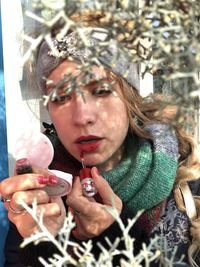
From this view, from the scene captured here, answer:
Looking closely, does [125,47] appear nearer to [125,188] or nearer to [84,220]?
[84,220]

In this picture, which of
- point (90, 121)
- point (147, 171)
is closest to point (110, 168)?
point (147, 171)

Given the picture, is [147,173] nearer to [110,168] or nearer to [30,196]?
[110,168]

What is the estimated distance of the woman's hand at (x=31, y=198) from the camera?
796mm

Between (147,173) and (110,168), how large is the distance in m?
0.12

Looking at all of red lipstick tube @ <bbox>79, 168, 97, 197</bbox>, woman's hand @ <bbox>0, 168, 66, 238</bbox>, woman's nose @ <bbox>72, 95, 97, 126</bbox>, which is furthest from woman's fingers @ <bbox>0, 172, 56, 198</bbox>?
woman's nose @ <bbox>72, 95, 97, 126</bbox>

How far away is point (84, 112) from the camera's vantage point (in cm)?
99

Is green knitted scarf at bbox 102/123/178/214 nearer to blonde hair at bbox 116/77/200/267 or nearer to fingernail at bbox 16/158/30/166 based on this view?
blonde hair at bbox 116/77/200/267

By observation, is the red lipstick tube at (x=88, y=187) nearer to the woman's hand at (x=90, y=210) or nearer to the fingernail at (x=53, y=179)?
the woman's hand at (x=90, y=210)

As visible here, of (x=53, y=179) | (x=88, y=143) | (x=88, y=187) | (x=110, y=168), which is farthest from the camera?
(x=110, y=168)

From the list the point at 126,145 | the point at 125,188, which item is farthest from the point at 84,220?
the point at 126,145

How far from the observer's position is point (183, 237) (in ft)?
3.56

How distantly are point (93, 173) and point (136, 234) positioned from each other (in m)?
0.16

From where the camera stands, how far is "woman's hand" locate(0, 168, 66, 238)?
796mm

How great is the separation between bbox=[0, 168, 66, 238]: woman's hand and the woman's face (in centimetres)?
20
